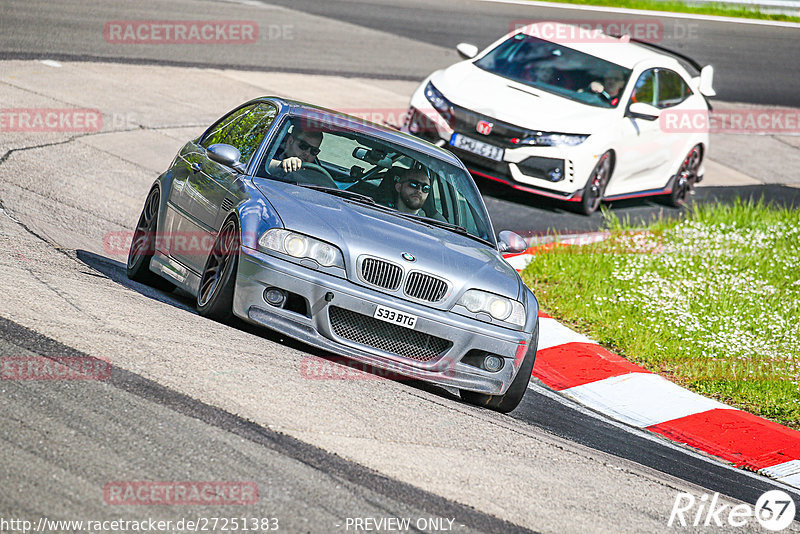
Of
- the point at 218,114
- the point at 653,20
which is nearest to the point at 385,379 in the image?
the point at 218,114

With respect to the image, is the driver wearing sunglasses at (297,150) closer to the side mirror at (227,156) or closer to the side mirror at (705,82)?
the side mirror at (227,156)

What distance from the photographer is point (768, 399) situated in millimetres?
8352

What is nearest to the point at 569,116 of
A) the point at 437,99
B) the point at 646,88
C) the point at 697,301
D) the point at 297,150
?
the point at 437,99

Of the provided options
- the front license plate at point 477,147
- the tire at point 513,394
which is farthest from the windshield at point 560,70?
the tire at point 513,394

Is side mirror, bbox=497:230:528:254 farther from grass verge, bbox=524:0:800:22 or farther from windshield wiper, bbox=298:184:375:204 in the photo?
grass verge, bbox=524:0:800:22

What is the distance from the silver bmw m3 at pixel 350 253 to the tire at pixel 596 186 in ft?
17.7

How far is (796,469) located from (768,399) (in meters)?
1.25

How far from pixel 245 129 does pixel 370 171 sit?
1018 mm

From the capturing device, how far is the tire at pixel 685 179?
14852 millimetres

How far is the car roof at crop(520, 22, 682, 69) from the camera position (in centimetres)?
1400

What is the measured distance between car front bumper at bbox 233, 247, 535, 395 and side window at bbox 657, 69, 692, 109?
879 cm

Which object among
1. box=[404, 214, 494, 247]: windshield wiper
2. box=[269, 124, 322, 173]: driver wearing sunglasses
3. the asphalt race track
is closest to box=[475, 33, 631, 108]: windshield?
the asphalt race track

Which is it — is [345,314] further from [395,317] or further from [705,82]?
[705,82]

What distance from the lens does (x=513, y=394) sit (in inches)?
264
